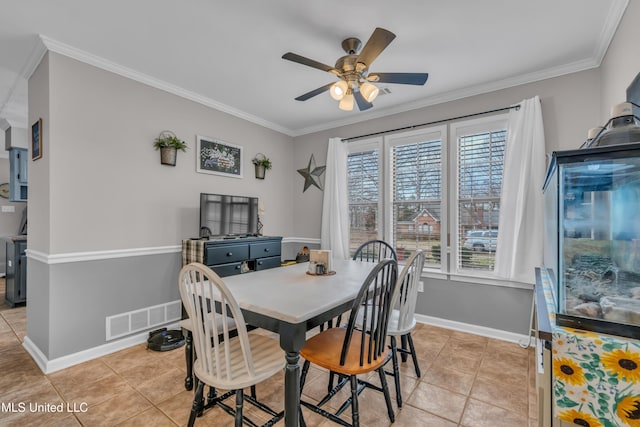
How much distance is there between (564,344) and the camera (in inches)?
41.3

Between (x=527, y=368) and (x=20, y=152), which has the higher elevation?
(x=20, y=152)

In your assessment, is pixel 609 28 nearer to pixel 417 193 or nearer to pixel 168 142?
pixel 417 193

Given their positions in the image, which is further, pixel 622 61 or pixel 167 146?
pixel 167 146

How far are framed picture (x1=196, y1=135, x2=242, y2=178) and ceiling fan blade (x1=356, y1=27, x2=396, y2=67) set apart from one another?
2.22 m

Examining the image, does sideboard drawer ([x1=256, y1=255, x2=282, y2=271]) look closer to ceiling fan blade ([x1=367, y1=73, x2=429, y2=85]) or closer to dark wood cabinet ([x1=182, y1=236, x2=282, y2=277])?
dark wood cabinet ([x1=182, y1=236, x2=282, y2=277])

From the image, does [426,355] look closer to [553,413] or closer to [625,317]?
[553,413]

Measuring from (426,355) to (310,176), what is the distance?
9.29 ft

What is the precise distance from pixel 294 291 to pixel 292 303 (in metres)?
0.23

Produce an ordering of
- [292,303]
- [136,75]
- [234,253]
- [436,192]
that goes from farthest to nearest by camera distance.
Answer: [436,192] → [234,253] → [136,75] → [292,303]

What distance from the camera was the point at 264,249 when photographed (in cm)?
361

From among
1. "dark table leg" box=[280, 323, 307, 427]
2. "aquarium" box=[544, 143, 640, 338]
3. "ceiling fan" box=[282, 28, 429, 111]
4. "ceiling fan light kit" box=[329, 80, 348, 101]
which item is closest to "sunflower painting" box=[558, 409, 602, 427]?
"aquarium" box=[544, 143, 640, 338]

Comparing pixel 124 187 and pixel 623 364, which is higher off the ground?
pixel 124 187

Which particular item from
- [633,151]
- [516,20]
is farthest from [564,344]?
[516,20]

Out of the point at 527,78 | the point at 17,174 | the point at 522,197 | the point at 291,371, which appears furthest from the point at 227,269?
the point at 17,174
